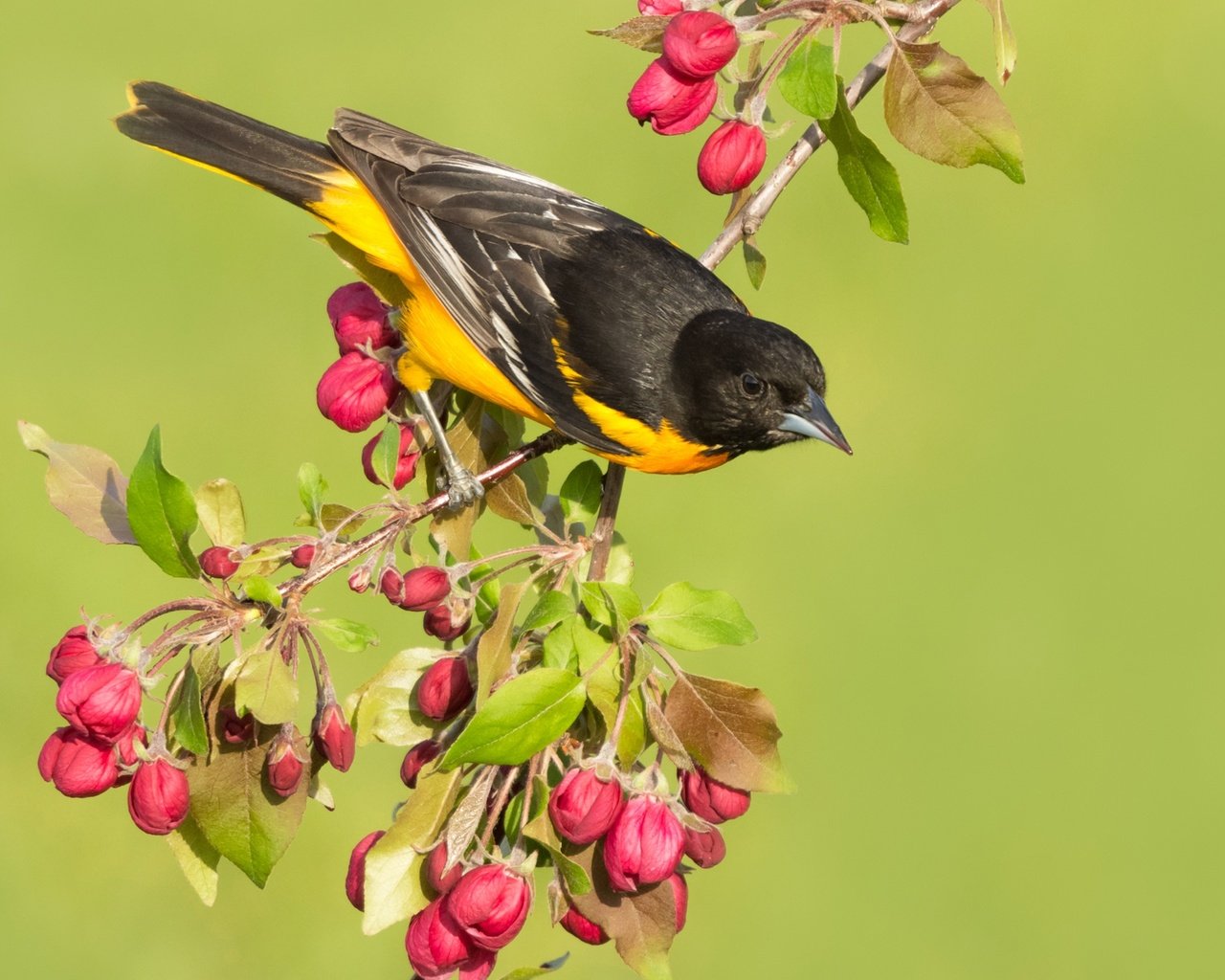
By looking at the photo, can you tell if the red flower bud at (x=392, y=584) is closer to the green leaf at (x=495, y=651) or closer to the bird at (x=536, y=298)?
the green leaf at (x=495, y=651)

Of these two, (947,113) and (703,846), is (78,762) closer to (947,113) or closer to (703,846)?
(703,846)

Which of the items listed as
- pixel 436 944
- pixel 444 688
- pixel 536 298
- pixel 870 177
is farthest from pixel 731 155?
pixel 436 944

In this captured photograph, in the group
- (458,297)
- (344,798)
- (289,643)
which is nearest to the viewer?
(289,643)

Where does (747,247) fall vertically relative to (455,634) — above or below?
above

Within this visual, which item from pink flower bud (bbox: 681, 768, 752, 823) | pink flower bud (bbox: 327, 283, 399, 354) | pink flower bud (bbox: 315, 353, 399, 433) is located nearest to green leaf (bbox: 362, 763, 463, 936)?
pink flower bud (bbox: 681, 768, 752, 823)

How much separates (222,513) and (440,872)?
24.2 inches

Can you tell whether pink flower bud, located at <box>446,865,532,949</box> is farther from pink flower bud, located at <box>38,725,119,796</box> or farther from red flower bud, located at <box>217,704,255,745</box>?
pink flower bud, located at <box>38,725,119,796</box>

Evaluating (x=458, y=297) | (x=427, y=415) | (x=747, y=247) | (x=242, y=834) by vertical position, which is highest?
(x=747, y=247)

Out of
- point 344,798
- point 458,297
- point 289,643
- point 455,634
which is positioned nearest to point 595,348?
point 458,297

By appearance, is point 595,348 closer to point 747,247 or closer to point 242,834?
point 747,247

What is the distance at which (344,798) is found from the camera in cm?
546

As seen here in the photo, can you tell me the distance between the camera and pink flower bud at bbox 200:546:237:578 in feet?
6.54

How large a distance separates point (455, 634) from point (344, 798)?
3.53m

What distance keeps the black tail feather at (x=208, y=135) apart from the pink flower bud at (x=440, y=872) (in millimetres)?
1433
